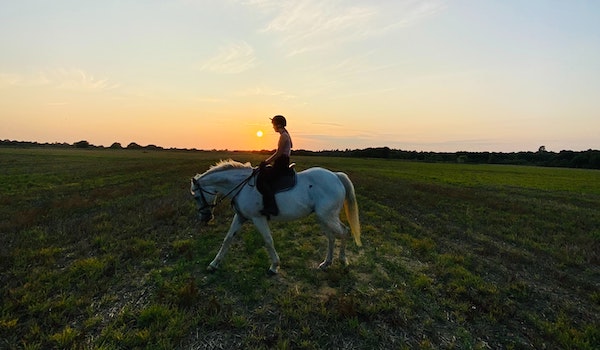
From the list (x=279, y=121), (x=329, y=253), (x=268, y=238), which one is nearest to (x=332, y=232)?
(x=329, y=253)

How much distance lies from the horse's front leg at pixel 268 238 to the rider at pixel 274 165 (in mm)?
193

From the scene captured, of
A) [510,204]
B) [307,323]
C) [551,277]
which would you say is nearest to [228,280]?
[307,323]

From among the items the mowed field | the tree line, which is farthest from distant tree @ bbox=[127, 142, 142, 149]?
the mowed field

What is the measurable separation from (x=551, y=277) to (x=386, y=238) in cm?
442

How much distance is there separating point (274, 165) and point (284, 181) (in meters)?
0.41

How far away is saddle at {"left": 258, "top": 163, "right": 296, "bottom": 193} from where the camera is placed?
7246 mm

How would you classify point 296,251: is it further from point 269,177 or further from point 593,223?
point 593,223

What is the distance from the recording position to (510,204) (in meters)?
19.2

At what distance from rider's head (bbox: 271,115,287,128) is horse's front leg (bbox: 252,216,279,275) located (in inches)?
80.4

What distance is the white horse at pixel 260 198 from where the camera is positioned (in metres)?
7.25

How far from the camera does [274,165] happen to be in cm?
728

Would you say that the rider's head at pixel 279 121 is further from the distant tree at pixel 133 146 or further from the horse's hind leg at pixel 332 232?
the distant tree at pixel 133 146

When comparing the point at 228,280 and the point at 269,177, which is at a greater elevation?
the point at 269,177

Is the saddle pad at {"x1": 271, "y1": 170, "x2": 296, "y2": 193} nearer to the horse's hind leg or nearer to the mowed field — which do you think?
the horse's hind leg
